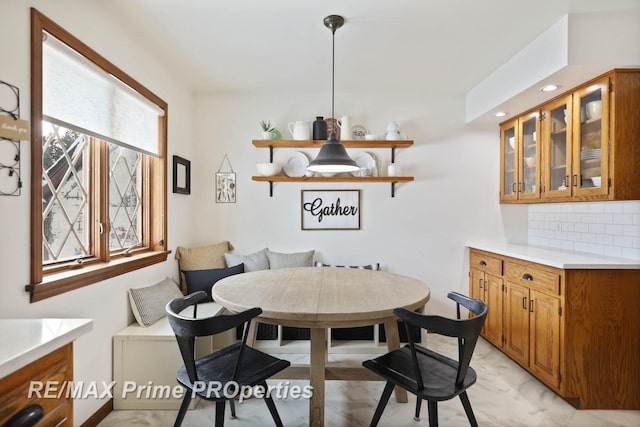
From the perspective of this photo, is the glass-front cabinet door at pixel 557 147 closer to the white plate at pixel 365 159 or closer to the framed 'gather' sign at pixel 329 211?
the white plate at pixel 365 159

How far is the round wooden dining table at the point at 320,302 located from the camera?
62.1 inches

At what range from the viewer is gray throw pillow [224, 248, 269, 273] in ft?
11.0

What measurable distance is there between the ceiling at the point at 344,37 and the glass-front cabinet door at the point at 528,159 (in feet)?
1.95

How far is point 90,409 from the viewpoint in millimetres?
1995

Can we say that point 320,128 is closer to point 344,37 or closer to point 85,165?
point 344,37

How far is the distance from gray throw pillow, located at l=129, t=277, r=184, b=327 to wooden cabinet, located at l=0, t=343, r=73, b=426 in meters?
1.29

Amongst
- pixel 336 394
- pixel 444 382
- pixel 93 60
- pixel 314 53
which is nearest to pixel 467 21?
pixel 314 53

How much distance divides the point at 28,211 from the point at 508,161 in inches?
150

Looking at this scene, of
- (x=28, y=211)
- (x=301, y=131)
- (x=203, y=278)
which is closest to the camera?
(x=28, y=211)

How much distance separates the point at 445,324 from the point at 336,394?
4.38ft

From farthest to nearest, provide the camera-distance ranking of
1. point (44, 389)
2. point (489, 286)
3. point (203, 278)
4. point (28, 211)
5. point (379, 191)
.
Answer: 1. point (379, 191)
2. point (489, 286)
3. point (203, 278)
4. point (28, 211)
5. point (44, 389)

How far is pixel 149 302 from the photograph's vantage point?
2420mm

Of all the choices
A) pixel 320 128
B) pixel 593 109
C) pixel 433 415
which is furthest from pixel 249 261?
pixel 593 109

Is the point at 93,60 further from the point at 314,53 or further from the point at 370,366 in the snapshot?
the point at 370,366
